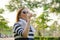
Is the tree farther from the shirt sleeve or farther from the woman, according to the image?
the shirt sleeve

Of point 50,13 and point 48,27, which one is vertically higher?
point 50,13

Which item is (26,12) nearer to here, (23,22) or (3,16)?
(23,22)

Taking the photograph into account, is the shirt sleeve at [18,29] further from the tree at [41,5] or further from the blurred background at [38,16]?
the tree at [41,5]

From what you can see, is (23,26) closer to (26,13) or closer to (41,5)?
(26,13)

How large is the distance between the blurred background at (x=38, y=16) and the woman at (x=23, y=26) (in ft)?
0.17

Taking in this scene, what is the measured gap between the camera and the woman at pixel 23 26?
79.4 inches

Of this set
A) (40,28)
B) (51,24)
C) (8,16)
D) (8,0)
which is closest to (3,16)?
(8,16)

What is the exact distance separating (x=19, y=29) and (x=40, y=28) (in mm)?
273

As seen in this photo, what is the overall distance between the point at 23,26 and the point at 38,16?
0.24 metres

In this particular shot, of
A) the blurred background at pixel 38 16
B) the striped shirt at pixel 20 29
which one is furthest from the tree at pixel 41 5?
the striped shirt at pixel 20 29

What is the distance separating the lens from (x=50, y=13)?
83.4 inches

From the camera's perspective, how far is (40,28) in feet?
6.81

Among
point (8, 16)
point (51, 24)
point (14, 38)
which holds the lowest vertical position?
point (14, 38)

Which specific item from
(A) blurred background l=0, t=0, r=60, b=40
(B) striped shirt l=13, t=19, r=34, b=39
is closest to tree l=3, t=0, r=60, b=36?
(A) blurred background l=0, t=0, r=60, b=40
